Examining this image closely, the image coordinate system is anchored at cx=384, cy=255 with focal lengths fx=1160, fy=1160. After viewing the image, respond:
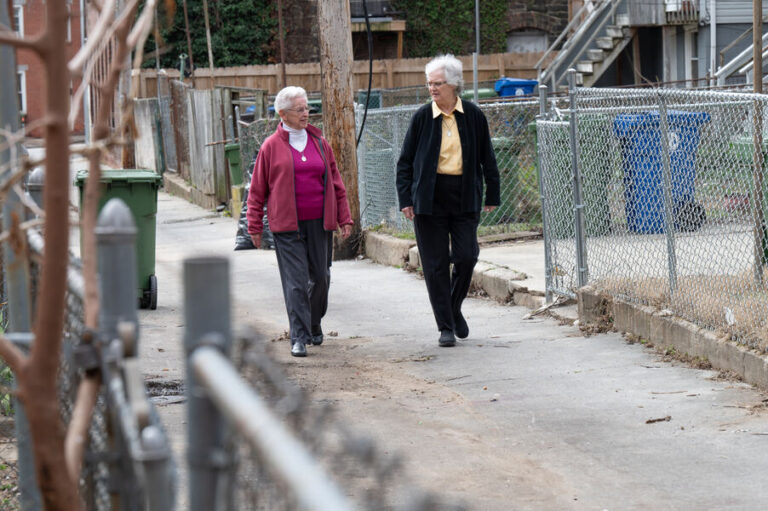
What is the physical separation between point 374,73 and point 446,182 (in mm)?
25147

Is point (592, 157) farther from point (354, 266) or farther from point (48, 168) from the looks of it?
point (48, 168)

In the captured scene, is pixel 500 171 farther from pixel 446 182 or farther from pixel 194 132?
pixel 194 132

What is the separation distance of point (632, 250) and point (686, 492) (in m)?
3.78

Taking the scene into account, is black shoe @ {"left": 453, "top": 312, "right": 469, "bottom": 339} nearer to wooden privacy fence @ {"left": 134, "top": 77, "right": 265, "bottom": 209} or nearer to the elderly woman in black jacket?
the elderly woman in black jacket

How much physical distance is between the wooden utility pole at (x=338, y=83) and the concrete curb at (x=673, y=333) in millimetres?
4646

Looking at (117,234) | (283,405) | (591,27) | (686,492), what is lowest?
(686,492)

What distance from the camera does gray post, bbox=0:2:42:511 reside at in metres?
3.37

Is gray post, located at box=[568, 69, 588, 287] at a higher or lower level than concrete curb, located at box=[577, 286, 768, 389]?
higher

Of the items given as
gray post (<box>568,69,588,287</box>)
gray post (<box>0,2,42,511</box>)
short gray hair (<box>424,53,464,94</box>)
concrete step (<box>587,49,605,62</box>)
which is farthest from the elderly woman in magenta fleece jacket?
concrete step (<box>587,49,605,62</box>)

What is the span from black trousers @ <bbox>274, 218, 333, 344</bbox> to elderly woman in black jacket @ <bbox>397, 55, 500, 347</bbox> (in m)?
0.65

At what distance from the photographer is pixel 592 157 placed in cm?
870

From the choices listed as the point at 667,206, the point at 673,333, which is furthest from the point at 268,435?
the point at 667,206

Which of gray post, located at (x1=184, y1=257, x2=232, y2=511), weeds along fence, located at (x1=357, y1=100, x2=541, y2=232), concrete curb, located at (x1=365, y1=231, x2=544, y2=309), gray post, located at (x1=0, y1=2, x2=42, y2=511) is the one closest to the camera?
gray post, located at (x1=184, y1=257, x2=232, y2=511)

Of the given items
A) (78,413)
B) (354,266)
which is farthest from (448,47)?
(78,413)
